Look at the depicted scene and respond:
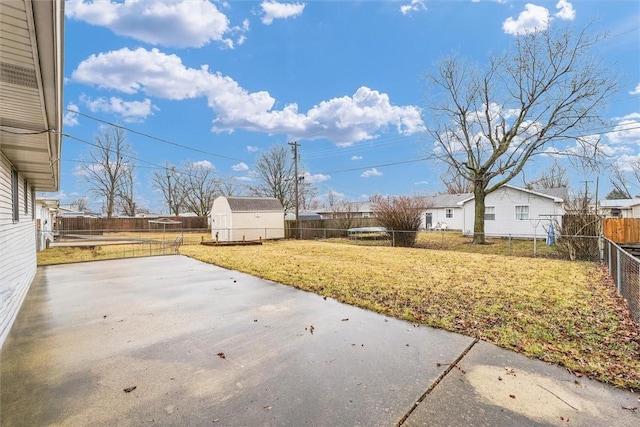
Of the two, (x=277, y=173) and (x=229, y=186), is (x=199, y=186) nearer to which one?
(x=229, y=186)

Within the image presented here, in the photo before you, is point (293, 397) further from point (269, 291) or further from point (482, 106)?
point (482, 106)

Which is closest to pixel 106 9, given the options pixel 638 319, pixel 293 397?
pixel 293 397

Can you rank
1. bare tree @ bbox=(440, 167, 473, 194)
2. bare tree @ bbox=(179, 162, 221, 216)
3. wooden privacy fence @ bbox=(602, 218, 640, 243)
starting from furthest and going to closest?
1. bare tree @ bbox=(179, 162, 221, 216)
2. bare tree @ bbox=(440, 167, 473, 194)
3. wooden privacy fence @ bbox=(602, 218, 640, 243)

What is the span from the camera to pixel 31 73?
2.44 meters

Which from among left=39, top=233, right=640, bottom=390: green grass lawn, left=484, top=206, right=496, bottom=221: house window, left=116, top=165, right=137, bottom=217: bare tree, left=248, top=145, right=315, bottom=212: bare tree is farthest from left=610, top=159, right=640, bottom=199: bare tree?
left=116, top=165, right=137, bottom=217: bare tree

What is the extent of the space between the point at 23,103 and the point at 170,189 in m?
44.0

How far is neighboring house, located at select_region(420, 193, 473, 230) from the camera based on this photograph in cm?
2747

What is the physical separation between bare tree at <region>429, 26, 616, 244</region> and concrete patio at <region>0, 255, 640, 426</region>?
47.6ft

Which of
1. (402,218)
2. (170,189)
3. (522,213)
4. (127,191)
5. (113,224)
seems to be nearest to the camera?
(402,218)

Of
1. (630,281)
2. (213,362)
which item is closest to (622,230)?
(630,281)

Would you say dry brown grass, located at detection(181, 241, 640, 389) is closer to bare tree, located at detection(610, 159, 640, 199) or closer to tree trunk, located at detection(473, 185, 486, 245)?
tree trunk, located at detection(473, 185, 486, 245)

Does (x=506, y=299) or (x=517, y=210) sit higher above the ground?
(x=517, y=210)

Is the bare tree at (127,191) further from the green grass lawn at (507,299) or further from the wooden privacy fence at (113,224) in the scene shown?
the green grass lawn at (507,299)

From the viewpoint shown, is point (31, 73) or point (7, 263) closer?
point (31, 73)
